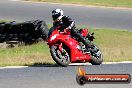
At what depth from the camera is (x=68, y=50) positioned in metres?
14.6

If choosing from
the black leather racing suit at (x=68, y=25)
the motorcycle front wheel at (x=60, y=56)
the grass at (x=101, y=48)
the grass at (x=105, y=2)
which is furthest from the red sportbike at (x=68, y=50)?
the grass at (x=105, y=2)

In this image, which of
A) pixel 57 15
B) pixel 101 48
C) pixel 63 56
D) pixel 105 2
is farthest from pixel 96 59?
pixel 105 2

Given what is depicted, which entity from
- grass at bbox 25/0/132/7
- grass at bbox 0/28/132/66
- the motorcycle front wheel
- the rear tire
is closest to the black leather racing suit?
the rear tire

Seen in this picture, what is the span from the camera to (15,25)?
Answer: 19922mm

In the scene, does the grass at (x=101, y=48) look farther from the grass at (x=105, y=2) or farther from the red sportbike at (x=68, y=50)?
the grass at (x=105, y=2)

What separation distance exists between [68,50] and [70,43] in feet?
0.61

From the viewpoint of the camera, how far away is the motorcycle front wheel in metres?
14.0

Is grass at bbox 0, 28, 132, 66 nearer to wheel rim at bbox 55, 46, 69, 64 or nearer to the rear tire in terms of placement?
wheel rim at bbox 55, 46, 69, 64

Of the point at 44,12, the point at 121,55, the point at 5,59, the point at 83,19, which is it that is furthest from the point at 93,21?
the point at 5,59

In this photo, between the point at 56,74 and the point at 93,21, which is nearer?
the point at 56,74

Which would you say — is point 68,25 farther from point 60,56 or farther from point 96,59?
point 96,59

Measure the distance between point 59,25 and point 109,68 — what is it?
197 centimetres

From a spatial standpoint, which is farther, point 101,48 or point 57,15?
point 101,48

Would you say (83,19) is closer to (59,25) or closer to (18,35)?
(18,35)
